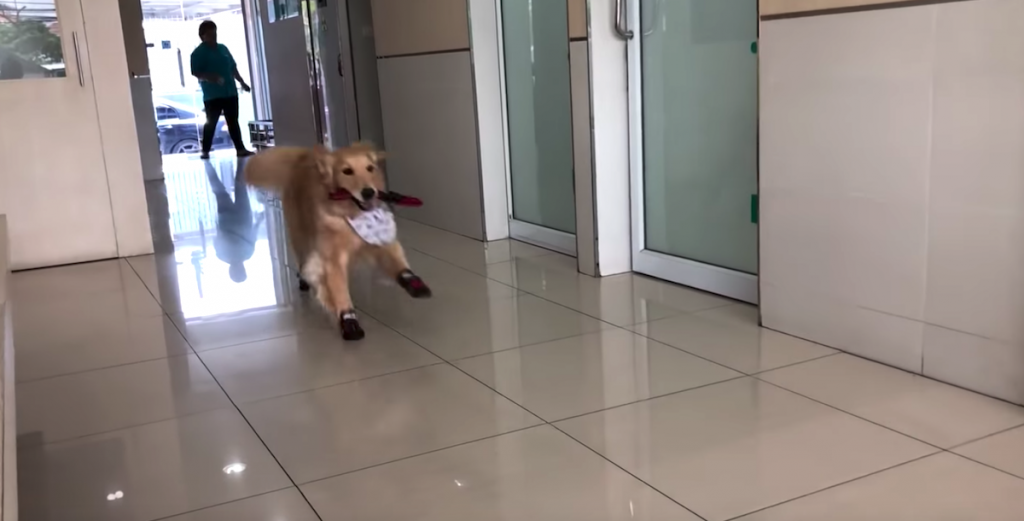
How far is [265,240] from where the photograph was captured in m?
4.35

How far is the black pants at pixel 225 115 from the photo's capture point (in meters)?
8.25

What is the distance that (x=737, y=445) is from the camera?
1.82 meters

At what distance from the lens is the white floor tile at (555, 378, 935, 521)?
64.6 inches

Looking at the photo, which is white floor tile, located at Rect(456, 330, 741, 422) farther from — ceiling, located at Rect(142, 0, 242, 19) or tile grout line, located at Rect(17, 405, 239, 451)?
ceiling, located at Rect(142, 0, 242, 19)

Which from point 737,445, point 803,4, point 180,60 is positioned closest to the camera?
point 737,445

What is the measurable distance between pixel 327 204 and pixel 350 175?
117 millimetres

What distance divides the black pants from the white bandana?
611 cm

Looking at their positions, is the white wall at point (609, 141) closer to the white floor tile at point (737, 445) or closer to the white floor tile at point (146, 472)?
the white floor tile at point (737, 445)

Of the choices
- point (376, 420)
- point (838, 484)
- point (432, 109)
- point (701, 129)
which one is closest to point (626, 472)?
point (838, 484)

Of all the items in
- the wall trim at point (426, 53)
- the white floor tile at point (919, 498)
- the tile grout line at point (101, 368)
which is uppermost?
the wall trim at point (426, 53)

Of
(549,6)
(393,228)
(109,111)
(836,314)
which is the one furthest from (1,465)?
(109,111)

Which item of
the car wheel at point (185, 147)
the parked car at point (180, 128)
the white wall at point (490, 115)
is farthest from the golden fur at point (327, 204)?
the car wheel at point (185, 147)

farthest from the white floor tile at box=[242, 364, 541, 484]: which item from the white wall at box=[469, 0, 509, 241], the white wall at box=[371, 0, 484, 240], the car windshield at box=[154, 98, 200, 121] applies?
the car windshield at box=[154, 98, 200, 121]

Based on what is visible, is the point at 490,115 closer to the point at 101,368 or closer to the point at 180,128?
the point at 101,368
